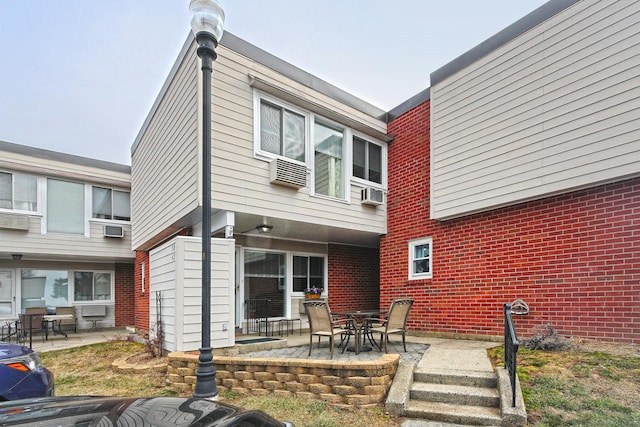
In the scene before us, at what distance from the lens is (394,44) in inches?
592

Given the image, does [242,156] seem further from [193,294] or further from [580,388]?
[580,388]

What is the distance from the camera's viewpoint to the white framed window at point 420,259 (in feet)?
27.8

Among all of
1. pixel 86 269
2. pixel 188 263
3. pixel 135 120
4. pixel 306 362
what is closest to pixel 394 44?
pixel 188 263

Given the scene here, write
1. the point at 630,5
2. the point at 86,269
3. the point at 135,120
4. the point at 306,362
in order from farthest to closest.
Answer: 1. the point at 135,120
2. the point at 86,269
3. the point at 630,5
4. the point at 306,362

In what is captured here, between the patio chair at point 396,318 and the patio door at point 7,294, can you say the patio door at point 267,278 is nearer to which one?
the patio chair at point 396,318

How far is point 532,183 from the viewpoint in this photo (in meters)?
6.66

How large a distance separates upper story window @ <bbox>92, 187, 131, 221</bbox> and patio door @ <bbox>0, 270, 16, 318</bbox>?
333 cm

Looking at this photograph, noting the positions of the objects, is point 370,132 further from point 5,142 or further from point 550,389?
point 5,142

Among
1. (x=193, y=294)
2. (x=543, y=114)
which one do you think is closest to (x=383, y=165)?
(x=543, y=114)

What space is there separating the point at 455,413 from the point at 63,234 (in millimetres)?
Answer: 12791

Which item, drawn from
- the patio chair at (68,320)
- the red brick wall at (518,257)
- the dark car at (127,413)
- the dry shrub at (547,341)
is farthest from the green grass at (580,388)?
the patio chair at (68,320)

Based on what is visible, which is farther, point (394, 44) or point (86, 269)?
point (394, 44)

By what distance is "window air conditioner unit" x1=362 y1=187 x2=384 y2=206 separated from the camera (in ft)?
29.3

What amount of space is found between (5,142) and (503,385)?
14482mm
